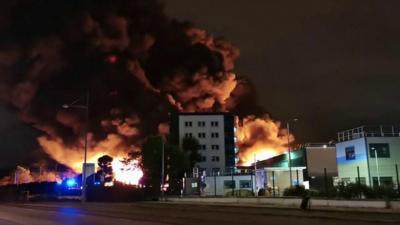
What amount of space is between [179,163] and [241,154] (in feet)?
191

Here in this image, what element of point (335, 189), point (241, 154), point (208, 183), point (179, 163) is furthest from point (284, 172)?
point (241, 154)

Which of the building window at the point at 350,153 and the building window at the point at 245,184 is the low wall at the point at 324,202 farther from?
the building window at the point at 245,184

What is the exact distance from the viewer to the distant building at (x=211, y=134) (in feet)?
484

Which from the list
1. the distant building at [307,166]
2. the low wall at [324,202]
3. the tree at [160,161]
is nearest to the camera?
the low wall at [324,202]

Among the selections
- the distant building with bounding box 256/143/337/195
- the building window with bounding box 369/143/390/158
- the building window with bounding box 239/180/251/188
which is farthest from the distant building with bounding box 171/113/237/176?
the building window with bounding box 369/143/390/158

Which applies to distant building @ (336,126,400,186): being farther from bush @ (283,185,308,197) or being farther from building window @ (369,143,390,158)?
bush @ (283,185,308,197)

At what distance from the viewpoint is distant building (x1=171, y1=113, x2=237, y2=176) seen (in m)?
148

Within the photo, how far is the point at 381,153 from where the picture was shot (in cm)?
6191

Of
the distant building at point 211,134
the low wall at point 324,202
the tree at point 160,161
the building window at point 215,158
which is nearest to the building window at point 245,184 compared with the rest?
the tree at point 160,161

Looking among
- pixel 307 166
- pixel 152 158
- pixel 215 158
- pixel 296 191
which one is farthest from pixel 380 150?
pixel 215 158

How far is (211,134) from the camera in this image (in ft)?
490

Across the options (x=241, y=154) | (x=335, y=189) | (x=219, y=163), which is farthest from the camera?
(x=241, y=154)

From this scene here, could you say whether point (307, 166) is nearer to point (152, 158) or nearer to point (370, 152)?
point (370, 152)

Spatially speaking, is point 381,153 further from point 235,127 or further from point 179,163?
point 235,127
